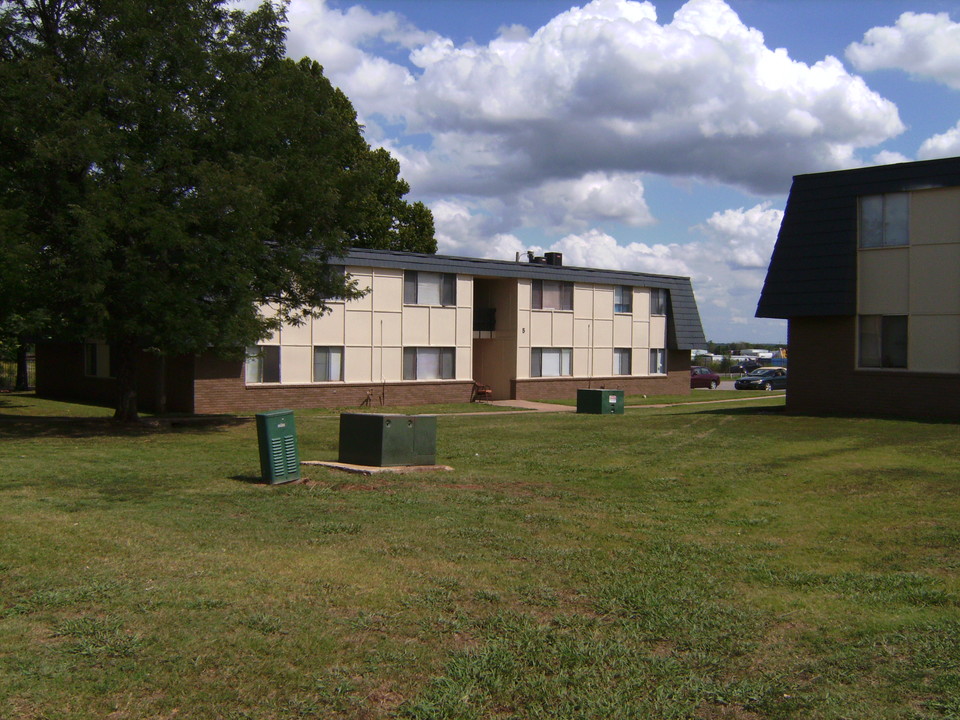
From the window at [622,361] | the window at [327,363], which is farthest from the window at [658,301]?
the window at [327,363]

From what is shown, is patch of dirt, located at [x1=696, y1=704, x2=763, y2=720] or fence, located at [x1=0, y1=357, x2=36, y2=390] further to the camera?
fence, located at [x1=0, y1=357, x2=36, y2=390]

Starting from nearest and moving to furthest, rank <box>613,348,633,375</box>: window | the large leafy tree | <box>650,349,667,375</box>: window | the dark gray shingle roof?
the large leafy tree → the dark gray shingle roof → <box>613,348,633,375</box>: window → <box>650,349,667,375</box>: window

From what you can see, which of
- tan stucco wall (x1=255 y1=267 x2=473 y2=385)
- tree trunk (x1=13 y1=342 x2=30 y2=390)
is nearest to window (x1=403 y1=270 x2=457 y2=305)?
tan stucco wall (x1=255 y1=267 x2=473 y2=385)

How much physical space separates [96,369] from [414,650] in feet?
103

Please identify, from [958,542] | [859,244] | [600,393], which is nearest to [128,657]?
Answer: [958,542]

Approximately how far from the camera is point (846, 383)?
23.8 m

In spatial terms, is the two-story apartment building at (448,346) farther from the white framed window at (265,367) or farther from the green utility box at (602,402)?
the green utility box at (602,402)

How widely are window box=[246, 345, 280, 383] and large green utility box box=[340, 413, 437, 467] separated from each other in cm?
1628

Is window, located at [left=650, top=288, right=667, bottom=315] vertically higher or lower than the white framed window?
higher

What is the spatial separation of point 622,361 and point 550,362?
4.75 metres

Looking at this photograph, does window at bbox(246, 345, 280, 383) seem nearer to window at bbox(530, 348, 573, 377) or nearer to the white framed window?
the white framed window

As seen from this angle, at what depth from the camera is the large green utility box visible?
1352cm

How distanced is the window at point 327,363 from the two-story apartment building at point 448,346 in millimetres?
42

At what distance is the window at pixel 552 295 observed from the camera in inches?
1506
